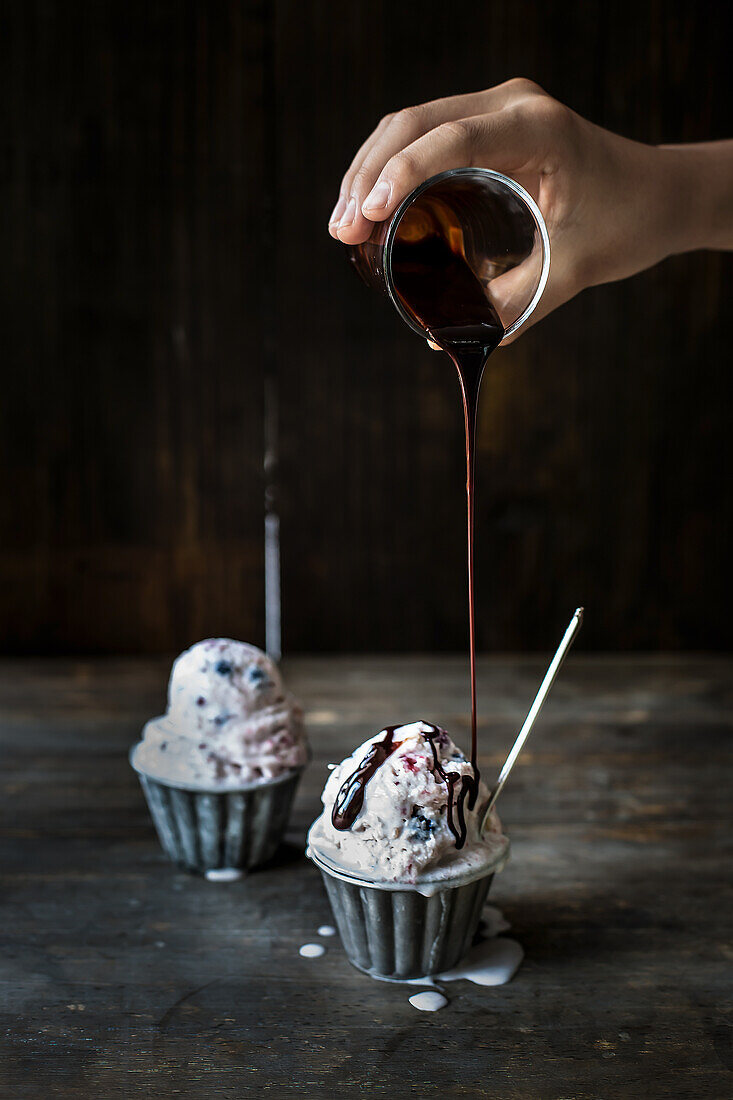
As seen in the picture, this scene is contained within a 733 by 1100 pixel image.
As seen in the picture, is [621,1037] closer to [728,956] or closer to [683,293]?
[728,956]

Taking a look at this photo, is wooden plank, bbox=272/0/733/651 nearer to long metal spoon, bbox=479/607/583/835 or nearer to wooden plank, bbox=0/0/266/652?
wooden plank, bbox=0/0/266/652

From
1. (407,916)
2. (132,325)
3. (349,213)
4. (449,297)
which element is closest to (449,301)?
(449,297)

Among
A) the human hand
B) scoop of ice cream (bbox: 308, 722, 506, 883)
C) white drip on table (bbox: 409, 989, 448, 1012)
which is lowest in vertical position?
white drip on table (bbox: 409, 989, 448, 1012)

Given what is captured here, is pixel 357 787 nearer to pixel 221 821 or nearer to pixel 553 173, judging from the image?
pixel 221 821

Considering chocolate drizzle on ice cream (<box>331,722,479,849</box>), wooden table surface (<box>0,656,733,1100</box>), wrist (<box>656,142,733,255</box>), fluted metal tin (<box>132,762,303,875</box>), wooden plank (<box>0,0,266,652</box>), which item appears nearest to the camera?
wooden table surface (<box>0,656,733,1100</box>)

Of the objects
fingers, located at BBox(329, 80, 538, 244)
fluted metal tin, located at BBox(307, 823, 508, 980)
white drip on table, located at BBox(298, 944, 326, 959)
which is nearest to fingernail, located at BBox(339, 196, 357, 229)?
fingers, located at BBox(329, 80, 538, 244)

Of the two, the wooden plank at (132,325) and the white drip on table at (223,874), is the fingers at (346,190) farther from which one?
the wooden plank at (132,325)
